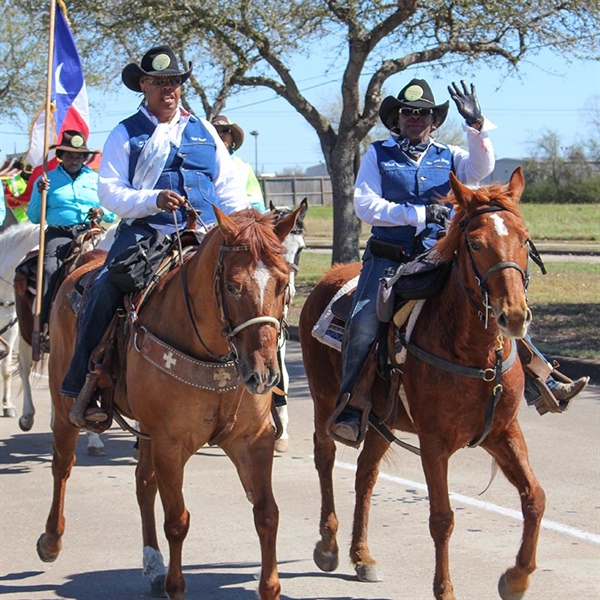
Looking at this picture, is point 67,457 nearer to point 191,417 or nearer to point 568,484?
point 191,417

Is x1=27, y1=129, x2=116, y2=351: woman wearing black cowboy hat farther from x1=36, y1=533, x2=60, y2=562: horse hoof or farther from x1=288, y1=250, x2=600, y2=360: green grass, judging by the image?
x1=288, y1=250, x2=600, y2=360: green grass

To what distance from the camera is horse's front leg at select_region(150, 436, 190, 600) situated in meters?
5.98

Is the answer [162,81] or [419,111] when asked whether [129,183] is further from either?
[419,111]

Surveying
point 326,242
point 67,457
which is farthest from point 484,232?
point 326,242

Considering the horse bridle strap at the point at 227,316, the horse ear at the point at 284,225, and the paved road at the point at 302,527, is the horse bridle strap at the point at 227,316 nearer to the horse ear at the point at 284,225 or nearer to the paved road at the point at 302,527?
the horse ear at the point at 284,225

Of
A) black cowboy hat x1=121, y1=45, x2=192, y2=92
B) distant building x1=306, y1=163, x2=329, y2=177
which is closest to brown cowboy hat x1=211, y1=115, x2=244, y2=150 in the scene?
black cowboy hat x1=121, y1=45, x2=192, y2=92

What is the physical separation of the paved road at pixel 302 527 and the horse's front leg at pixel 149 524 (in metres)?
0.15

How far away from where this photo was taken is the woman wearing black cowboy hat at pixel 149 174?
22.2 feet

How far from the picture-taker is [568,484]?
852cm

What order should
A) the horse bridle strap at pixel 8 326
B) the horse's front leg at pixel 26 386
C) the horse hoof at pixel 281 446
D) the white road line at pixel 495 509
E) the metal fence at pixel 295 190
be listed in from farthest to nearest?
1. the metal fence at pixel 295 190
2. the horse bridle strap at pixel 8 326
3. the horse's front leg at pixel 26 386
4. the horse hoof at pixel 281 446
5. the white road line at pixel 495 509

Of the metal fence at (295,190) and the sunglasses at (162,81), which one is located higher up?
the sunglasses at (162,81)

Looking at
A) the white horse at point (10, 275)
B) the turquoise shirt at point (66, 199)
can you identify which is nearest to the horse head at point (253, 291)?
the turquoise shirt at point (66, 199)

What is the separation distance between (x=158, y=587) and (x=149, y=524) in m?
0.39

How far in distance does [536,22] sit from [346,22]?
3406 mm
